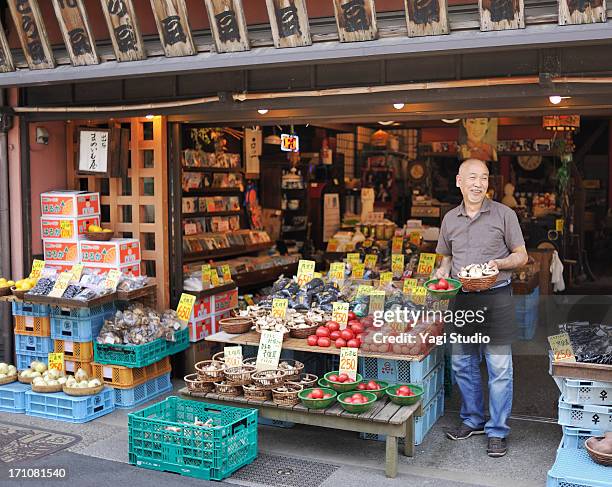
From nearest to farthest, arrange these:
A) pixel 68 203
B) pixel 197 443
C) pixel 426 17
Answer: pixel 426 17 < pixel 197 443 < pixel 68 203

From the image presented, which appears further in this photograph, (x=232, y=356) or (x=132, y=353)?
(x=132, y=353)

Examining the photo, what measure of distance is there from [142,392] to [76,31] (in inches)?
157

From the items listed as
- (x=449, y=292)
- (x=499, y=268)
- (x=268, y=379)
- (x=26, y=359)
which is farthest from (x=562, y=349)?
(x=26, y=359)

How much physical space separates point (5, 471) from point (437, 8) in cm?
538

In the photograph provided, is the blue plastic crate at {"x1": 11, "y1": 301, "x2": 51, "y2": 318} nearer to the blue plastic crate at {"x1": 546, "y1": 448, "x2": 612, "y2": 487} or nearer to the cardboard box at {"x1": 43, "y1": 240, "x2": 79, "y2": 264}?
the cardboard box at {"x1": 43, "y1": 240, "x2": 79, "y2": 264}

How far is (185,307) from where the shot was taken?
8.45m

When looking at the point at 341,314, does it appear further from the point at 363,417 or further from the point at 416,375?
the point at 363,417

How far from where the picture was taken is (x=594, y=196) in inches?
862

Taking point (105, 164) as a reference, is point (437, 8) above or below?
above

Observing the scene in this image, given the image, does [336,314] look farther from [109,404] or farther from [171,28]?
[171,28]

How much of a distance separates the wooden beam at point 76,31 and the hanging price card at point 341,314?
3610 mm

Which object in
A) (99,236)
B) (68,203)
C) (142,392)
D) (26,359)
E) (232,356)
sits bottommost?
(142,392)

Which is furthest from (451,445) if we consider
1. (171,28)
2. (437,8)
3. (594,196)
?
(594,196)

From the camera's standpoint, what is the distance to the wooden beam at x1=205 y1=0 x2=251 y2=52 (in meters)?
6.61
